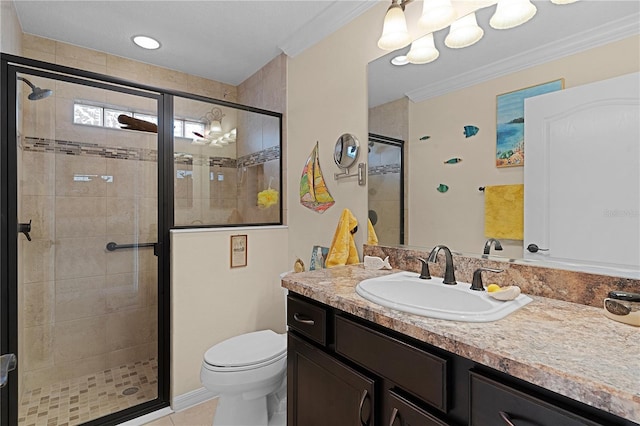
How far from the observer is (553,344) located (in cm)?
71

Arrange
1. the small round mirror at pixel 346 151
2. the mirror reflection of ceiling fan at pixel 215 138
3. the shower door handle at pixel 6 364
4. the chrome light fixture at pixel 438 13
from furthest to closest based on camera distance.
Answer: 1. the mirror reflection of ceiling fan at pixel 215 138
2. the small round mirror at pixel 346 151
3. the chrome light fixture at pixel 438 13
4. the shower door handle at pixel 6 364

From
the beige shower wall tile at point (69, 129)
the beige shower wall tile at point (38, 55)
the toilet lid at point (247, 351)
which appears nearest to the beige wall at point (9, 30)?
the beige shower wall tile at point (38, 55)

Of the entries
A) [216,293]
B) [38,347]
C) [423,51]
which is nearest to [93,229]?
[38,347]

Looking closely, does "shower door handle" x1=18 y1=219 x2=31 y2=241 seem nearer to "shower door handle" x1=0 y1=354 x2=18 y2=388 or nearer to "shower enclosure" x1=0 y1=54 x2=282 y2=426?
"shower enclosure" x1=0 y1=54 x2=282 y2=426

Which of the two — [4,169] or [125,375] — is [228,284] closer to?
[125,375]

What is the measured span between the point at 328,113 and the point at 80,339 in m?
2.01

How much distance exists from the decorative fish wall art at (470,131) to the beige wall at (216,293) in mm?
1452

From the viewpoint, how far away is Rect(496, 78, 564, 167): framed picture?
3.88 feet

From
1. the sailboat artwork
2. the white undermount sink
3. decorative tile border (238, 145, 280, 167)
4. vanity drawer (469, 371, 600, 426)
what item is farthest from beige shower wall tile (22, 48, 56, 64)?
vanity drawer (469, 371, 600, 426)

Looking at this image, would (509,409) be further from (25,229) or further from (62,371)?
(62,371)

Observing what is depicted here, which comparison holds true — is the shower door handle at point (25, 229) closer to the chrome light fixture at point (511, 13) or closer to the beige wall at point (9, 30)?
the beige wall at point (9, 30)

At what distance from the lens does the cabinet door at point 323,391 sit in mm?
976

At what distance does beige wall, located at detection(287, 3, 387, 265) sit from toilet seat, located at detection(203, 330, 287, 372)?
61 cm

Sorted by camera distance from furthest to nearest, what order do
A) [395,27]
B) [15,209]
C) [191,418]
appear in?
[191,418] < [15,209] < [395,27]
